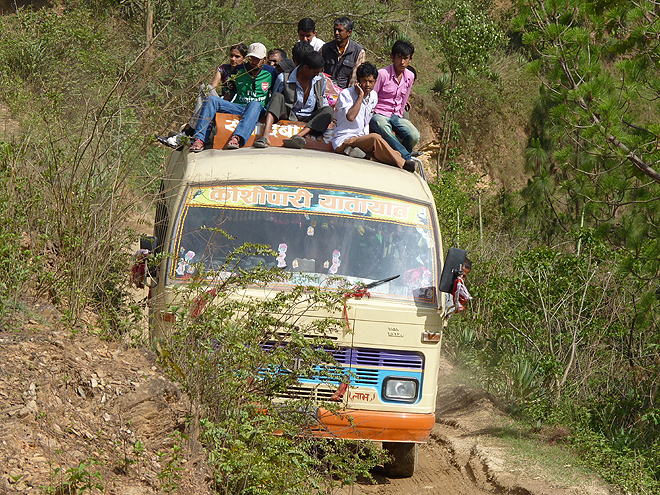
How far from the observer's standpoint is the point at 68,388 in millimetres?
4117

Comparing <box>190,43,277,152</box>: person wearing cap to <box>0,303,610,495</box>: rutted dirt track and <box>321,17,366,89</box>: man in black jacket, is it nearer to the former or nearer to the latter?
<box>321,17,366,89</box>: man in black jacket

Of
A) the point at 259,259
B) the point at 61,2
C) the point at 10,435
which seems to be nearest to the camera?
the point at 10,435

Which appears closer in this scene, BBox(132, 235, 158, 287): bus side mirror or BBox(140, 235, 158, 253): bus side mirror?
BBox(132, 235, 158, 287): bus side mirror

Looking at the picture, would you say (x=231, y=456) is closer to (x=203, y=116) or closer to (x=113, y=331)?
(x=113, y=331)

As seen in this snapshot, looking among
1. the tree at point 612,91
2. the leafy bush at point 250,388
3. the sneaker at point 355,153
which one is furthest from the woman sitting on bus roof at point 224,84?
the tree at point 612,91

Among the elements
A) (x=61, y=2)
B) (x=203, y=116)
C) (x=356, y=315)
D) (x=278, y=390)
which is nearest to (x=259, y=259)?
(x=356, y=315)

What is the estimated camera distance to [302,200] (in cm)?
564

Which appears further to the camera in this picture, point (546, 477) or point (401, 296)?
point (546, 477)

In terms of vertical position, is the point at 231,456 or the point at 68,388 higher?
the point at 68,388

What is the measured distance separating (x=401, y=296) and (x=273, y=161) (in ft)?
4.94

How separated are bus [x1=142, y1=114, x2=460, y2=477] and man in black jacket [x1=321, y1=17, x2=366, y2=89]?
296cm

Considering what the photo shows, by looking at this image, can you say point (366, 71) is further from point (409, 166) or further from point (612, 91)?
point (612, 91)

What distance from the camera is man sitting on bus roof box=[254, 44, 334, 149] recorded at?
22.8 ft

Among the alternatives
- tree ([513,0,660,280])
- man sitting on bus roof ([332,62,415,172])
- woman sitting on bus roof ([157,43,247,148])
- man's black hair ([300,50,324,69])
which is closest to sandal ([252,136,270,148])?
man sitting on bus roof ([332,62,415,172])
